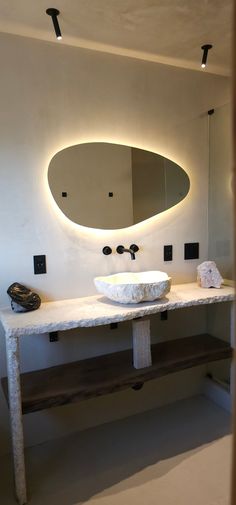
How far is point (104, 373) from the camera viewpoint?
192 centimetres

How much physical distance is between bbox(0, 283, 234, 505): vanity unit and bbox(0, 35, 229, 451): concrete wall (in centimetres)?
16

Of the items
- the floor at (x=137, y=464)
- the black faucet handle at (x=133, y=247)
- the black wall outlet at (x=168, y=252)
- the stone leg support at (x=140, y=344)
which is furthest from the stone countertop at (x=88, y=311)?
the floor at (x=137, y=464)

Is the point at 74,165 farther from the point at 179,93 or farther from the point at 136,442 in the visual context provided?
the point at 136,442

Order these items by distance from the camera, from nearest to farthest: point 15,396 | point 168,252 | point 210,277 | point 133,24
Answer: point 15,396 → point 133,24 → point 210,277 → point 168,252

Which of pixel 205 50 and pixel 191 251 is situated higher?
pixel 205 50

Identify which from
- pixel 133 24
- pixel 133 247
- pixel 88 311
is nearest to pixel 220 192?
pixel 133 247

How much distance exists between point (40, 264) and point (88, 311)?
42 cm

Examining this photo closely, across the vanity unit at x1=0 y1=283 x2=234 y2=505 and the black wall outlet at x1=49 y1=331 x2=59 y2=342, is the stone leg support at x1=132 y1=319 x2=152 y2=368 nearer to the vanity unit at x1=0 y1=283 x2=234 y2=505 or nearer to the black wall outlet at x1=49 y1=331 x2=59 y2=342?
the vanity unit at x1=0 y1=283 x2=234 y2=505

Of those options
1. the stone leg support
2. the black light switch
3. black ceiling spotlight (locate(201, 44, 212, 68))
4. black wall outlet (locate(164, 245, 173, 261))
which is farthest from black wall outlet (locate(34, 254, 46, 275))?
black ceiling spotlight (locate(201, 44, 212, 68))

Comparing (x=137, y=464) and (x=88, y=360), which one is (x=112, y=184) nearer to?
(x=88, y=360)

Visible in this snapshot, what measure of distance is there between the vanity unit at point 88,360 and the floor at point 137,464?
0.22 m

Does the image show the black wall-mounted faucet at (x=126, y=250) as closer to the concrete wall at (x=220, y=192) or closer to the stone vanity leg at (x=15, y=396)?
the concrete wall at (x=220, y=192)

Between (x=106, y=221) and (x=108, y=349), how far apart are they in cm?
84

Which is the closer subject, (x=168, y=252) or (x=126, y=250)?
(x=126, y=250)
